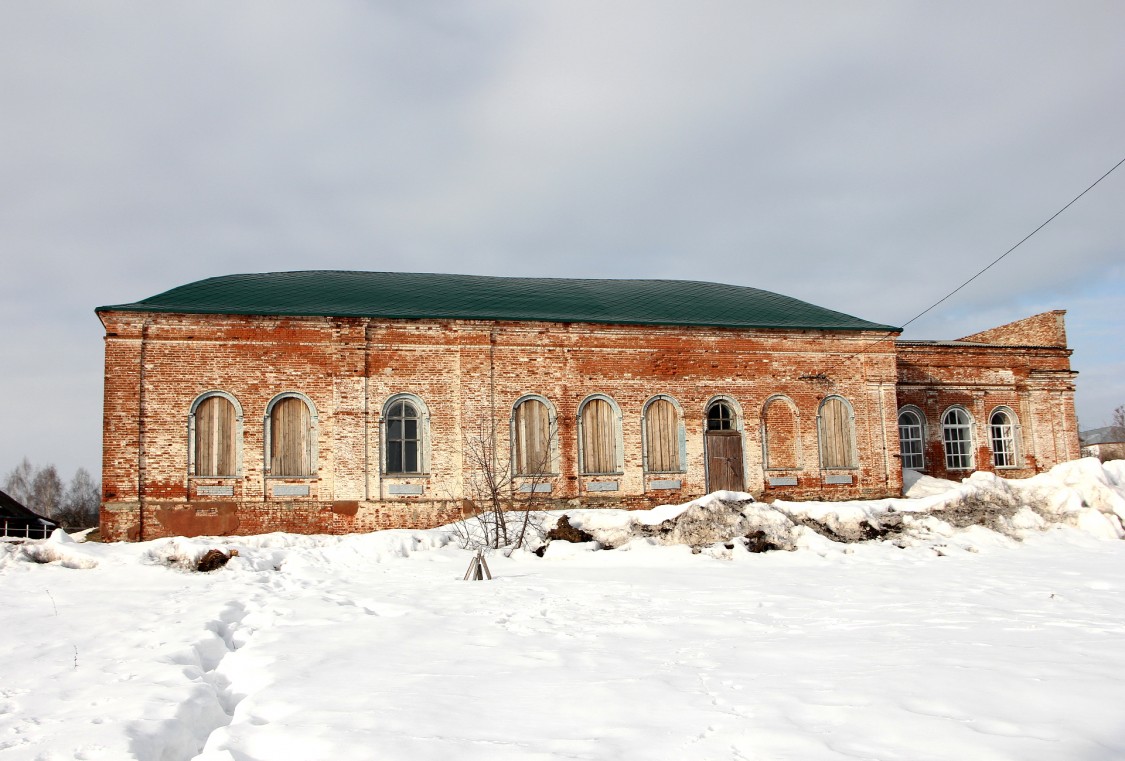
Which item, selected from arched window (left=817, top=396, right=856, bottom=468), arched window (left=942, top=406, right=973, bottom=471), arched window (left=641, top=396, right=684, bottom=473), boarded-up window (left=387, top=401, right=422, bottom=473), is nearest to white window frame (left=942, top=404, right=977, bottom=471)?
arched window (left=942, top=406, right=973, bottom=471)

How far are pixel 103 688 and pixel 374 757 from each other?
8.62ft

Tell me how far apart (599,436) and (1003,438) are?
13.2 m

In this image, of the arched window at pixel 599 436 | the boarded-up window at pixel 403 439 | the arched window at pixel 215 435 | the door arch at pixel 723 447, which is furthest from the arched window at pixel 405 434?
the door arch at pixel 723 447

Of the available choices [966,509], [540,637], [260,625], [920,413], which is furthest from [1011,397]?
[260,625]

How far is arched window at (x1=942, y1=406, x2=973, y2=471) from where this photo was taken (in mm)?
22531

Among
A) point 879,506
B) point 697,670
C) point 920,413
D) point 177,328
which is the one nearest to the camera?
point 697,670

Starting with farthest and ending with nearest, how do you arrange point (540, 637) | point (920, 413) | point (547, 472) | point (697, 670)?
point (920, 413) → point (547, 472) → point (540, 637) → point (697, 670)

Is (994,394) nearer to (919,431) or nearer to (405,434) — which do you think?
(919,431)

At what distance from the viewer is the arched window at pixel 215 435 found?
1591cm

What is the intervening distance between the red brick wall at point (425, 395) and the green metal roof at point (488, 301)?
281 millimetres

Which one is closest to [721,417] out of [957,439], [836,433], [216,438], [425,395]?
[836,433]

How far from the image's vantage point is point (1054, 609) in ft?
26.9

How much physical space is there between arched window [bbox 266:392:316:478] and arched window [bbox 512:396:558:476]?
4277 millimetres

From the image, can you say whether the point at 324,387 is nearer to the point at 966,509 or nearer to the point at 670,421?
the point at 670,421
